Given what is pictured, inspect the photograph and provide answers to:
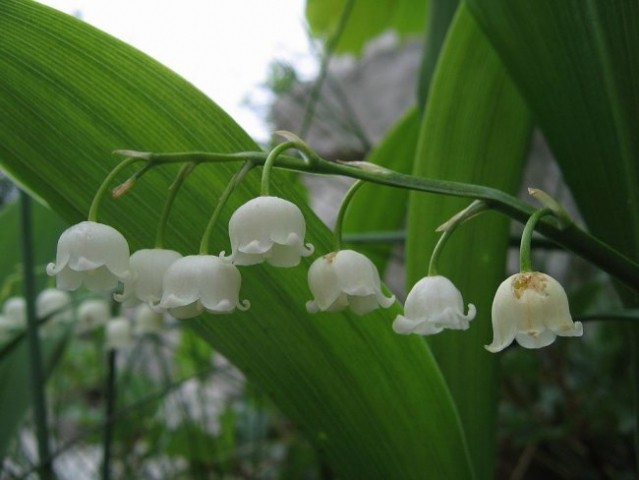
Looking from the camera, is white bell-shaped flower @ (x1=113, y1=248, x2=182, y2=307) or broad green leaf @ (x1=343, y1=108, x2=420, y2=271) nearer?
white bell-shaped flower @ (x1=113, y1=248, x2=182, y2=307)

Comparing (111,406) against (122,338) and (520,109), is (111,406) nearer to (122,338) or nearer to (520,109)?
(122,338)

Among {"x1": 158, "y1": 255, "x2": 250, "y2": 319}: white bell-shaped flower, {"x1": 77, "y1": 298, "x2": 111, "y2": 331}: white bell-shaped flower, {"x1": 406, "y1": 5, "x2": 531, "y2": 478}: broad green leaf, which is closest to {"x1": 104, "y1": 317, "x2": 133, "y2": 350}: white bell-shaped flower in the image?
{"x1": 77, "y1": 298, "x2": 111, "y2": 331}: white bell-shaped flower

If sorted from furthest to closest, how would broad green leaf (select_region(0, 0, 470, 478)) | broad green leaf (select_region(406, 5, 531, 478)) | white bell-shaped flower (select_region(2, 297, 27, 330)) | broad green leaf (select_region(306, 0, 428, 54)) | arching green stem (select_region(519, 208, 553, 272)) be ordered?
broad green leaf (select_region(306, 0, 428, 54)), white bell-shaped flower (select_region(2, 297, 27, 330)), broad green leaf (select_region(406, 5, 531, 478)), broad green leaf (select_region(0, 0, 470, 478)), arching green stem (select_region(519, 208, 553, 272))

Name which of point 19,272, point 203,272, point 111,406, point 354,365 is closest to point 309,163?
point 203,272

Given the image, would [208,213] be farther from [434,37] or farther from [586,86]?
[434,37]

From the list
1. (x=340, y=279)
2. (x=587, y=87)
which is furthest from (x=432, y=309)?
(x=587, y=87)

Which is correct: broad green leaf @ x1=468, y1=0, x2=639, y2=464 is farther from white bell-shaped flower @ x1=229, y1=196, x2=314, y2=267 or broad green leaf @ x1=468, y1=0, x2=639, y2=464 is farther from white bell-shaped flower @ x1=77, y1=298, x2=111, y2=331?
white bell-shaped flower @ x1=77, y1=298, x2=111, y2=331
